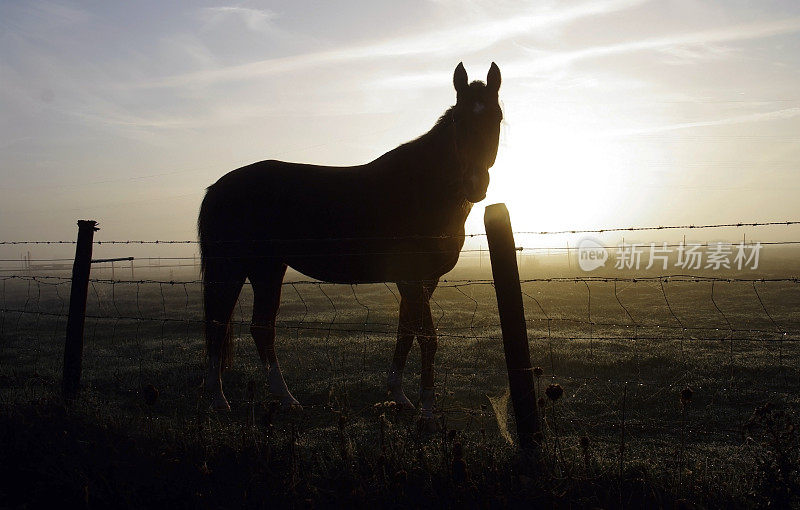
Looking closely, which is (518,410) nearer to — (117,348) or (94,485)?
(94,485)

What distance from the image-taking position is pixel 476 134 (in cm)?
613

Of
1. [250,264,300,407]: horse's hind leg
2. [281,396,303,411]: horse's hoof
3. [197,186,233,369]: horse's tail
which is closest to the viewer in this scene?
[281,396,303,411]: horse's hoof

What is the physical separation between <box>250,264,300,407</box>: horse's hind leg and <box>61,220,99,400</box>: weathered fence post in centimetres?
181

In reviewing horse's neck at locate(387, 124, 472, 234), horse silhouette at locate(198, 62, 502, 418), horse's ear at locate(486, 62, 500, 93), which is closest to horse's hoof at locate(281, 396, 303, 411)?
horse silhouette at locate(198, 62, 502, 418)

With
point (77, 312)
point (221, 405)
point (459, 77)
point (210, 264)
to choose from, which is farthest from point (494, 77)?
point (77, 312)

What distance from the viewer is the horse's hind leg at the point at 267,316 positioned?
696cm

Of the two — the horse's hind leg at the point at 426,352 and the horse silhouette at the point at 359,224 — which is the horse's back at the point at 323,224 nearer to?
the horse silhouette at the point at 359,224

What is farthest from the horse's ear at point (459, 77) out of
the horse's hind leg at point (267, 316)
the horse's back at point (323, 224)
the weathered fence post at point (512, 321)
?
the horse's hind leg at point (267, 316)

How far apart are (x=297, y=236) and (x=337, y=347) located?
159 inches

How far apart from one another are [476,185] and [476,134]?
1.84 feet

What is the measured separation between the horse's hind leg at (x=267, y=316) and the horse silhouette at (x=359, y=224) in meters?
0.01

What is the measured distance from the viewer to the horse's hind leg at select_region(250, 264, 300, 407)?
6.96 meters

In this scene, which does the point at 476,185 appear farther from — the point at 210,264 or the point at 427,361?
the point at 210,264

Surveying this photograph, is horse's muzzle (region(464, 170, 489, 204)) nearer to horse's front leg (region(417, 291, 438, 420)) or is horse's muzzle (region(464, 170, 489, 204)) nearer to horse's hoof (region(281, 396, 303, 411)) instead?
horse's front leg (region(417, 291, 438, 420))
